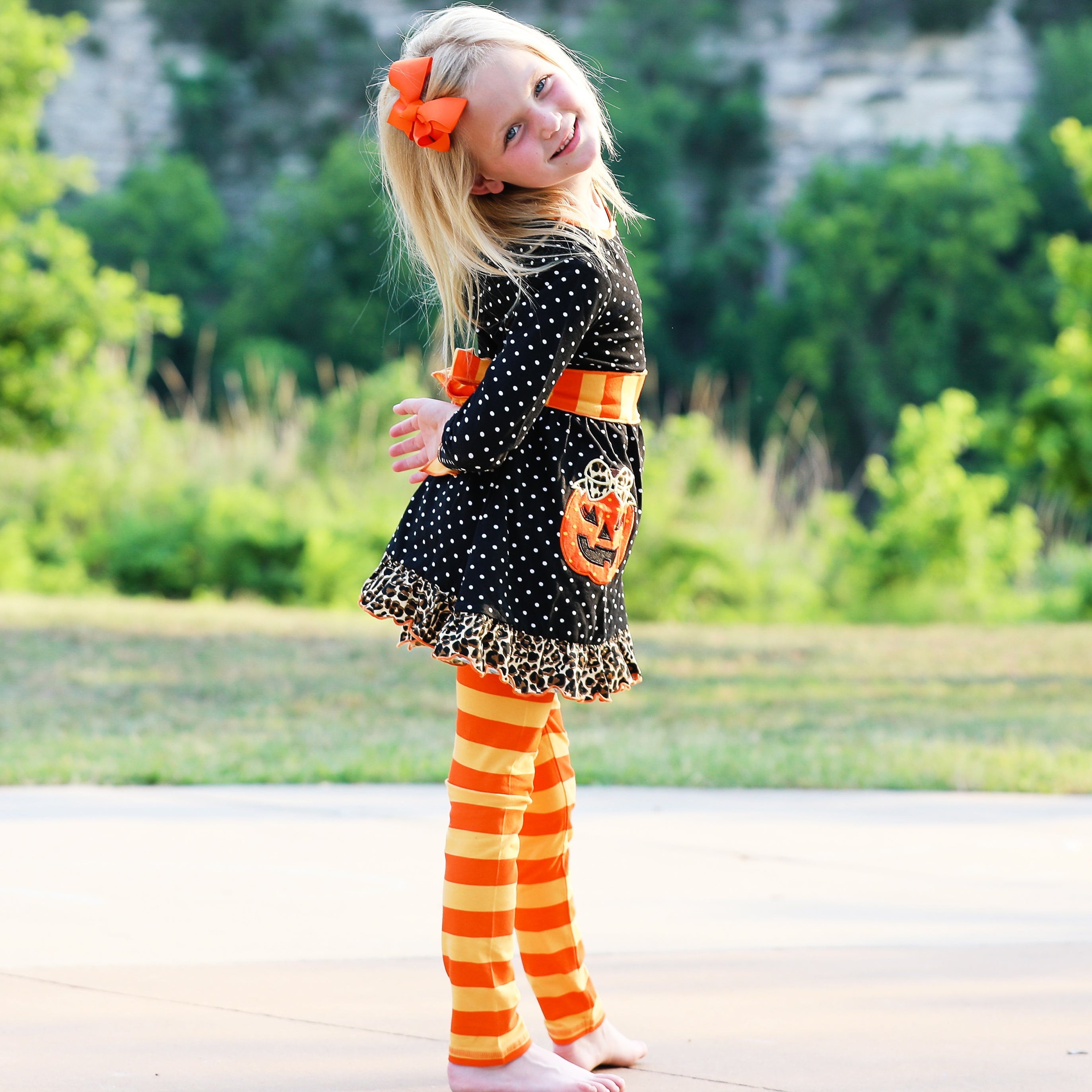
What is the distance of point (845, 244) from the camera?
34.2 metres

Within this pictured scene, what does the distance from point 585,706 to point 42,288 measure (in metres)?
6.23

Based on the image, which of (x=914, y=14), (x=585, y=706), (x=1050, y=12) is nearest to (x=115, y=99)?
(x=914, y=14)

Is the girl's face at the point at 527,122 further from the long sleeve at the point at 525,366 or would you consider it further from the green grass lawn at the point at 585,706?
the green grass lawn at the point at 585,706

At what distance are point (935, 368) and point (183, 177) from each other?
1753cm

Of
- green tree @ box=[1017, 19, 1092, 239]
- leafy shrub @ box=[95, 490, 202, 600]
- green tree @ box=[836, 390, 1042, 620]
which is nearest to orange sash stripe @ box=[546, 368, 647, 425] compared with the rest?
leafy shrub @ box=[95, 490, 202, 600]

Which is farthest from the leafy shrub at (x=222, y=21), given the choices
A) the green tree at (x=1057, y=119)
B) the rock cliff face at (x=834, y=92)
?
the green tree at (x=1057, y=119)

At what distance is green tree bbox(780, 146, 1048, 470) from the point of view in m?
33.8

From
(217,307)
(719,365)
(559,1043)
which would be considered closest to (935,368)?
(719,365)

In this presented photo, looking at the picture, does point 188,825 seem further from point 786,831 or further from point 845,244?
point 845,244

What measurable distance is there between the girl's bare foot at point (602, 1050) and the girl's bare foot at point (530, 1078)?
92mm

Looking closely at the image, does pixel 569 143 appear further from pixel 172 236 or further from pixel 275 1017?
pixel 172 236

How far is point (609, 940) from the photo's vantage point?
304 centimetres

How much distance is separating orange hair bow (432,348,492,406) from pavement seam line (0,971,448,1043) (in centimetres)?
101

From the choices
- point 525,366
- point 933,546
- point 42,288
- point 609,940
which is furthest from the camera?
point 933,546
